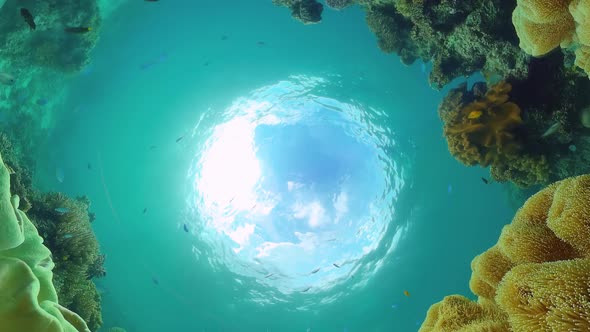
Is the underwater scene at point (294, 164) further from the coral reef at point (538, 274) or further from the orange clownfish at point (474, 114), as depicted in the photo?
the orange clownfish at point (474, 114)

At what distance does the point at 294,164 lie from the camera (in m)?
19.3

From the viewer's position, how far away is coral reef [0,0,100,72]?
12641mm

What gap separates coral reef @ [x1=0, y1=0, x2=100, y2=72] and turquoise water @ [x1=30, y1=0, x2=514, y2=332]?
649 millimetres

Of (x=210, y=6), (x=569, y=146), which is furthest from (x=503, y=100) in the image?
(x=210, y=6)

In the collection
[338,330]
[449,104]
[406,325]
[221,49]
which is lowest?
[338,330]

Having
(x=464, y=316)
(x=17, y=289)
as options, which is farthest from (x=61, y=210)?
(x=464, y=316)

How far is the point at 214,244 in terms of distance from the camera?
23578 millimetres

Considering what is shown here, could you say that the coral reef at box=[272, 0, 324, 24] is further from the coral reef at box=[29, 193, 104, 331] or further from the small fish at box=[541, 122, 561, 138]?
the coral reef at box=[29, 193, 104, 331]

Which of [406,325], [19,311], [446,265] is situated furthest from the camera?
[406,325]

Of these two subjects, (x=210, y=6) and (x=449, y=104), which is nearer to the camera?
(x=449, y=104)

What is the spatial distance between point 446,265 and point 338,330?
31.0 ft

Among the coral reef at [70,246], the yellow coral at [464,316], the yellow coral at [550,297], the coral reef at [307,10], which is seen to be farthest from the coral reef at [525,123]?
the coral reef at [70,246]

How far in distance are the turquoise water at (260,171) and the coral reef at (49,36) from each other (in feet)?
2.13

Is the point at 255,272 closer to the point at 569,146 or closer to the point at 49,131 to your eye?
the point at 49,131
